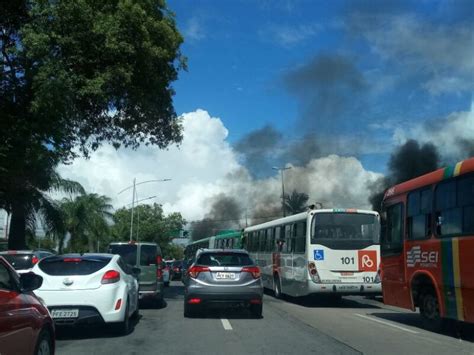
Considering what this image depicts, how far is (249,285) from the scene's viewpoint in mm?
13188

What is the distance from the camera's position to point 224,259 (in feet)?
44.5

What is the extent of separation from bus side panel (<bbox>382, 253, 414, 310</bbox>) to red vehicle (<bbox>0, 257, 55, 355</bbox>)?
26.4 feet

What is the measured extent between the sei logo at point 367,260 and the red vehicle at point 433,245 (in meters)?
3.09

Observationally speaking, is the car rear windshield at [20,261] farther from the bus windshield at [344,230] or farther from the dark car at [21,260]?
the bus windshield at [344,230]

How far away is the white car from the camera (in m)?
9.91

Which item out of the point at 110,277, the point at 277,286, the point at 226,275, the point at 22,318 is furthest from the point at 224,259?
the point at 22,318

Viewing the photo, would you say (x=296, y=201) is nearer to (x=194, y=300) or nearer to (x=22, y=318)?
(x=194, y=300)

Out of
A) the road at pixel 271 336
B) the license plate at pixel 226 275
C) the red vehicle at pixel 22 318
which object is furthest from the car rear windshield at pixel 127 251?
the red vehicle at pixel 22 318

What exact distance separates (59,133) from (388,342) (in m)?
11.0

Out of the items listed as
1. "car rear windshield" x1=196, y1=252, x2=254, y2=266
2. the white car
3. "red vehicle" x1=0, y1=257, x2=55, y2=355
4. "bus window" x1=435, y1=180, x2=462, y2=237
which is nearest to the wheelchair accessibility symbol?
"car rear windshield" x1=196, y1=252, x2=254, y2=266

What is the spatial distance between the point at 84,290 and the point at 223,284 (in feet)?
12.9

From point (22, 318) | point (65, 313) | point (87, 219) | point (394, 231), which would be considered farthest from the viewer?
point (87, 219)

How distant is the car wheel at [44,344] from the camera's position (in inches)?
239

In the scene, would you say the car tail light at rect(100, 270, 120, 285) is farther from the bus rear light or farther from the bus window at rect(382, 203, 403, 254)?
the bus window at rect(382, 203, 403, 254)
